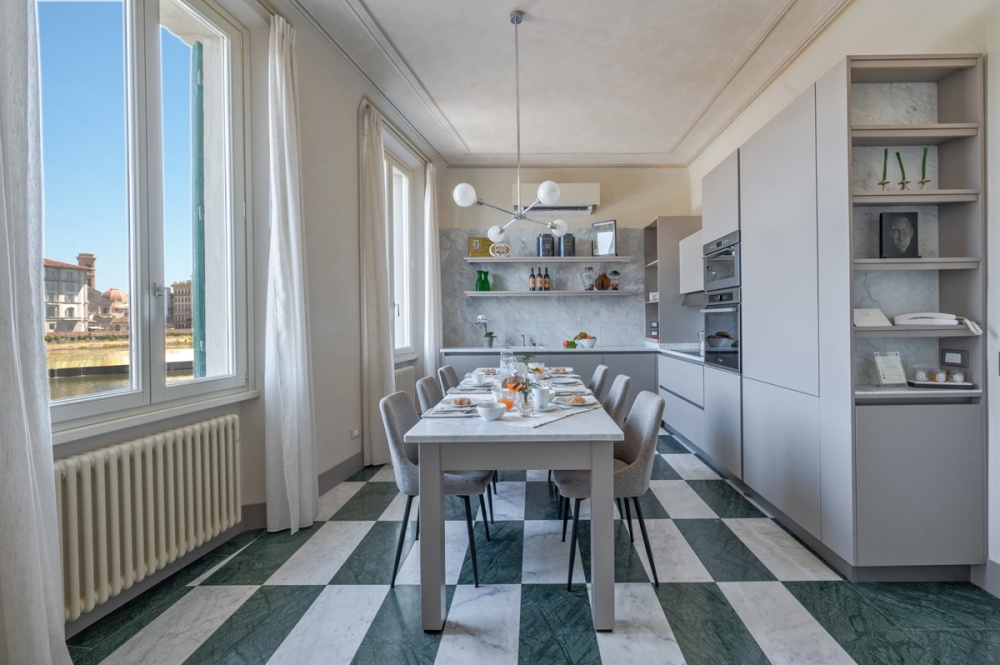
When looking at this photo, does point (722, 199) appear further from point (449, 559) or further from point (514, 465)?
point (449, 559)

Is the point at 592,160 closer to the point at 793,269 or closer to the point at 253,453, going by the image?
the point at 793,269

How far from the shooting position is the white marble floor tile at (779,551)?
2.20 meters

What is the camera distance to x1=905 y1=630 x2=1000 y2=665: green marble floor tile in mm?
1636

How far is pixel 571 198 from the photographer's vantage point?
18.3 feet

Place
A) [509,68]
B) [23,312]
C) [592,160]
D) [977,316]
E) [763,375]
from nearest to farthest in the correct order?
[23,312]
[977,316]
[763,375]
[509,68]
[592,160]

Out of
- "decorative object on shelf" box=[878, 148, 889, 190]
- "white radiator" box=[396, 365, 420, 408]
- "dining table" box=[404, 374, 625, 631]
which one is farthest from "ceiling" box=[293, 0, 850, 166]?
"dining table" box=[404, 374, 625, 631]

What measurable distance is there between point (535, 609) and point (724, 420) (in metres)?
2.21

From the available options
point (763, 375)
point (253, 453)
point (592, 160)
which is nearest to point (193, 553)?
point (253, 453)

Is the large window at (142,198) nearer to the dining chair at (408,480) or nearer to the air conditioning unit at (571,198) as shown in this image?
the dining chair at (408,480)

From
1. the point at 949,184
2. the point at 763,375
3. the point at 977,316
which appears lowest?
the point at 763,375

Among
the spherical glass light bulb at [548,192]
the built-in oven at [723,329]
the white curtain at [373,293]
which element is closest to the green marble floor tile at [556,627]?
the built-in oven at [723,329]

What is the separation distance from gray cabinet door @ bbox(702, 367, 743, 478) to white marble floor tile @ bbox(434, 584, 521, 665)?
199 centimetres

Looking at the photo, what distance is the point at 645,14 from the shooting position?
3033mm

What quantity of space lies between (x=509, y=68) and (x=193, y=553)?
3.85 m
